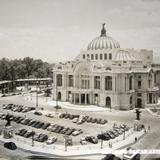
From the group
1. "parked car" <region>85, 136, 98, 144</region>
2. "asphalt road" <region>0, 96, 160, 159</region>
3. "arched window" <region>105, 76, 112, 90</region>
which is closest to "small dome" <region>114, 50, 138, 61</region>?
"arched window" <region>105, 76, 112, 90</region>

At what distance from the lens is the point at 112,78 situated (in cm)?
1328

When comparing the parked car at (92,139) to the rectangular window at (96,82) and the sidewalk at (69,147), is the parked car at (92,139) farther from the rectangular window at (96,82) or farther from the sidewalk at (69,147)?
the rectangular window at (96,82)

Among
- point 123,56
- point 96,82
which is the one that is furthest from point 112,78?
point 123,56

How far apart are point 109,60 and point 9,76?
6922 mm

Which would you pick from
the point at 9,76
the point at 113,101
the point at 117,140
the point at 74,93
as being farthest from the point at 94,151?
the point at 9,76

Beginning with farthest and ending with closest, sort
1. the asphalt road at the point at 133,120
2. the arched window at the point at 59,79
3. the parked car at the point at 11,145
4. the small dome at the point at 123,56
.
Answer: the arched window at the point at 59,79 → the small dome at the point at 123,56 → the asphalt road at the point at 133,120 → the parked car at the point at 11,145

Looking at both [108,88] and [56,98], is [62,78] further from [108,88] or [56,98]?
[108,88]

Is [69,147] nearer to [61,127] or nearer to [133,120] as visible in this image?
[61,127]

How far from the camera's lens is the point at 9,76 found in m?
18.6

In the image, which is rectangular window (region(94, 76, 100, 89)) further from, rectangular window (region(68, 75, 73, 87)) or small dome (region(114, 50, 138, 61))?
rectangular window (region(68, 75, 73, 87))

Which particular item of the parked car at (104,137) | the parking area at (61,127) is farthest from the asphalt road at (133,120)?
the parked car at (104,137)

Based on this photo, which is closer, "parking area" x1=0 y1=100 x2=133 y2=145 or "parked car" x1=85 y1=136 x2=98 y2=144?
"parked car" x1=85 y1=136 x2=98 y2=144

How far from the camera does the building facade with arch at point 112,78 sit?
519 inches

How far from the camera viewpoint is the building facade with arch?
13.2 metres
